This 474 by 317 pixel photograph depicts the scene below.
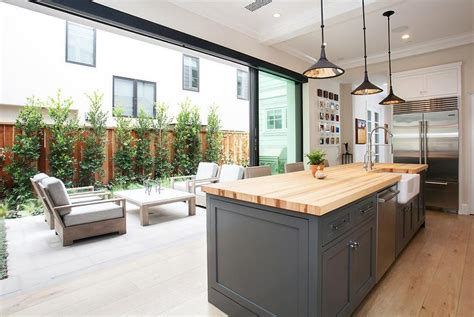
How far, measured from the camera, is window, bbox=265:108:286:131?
203 inches

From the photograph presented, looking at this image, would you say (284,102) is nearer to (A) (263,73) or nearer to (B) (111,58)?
(A) (263,73)

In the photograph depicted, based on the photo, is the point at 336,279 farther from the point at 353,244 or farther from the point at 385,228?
the point at 385,228

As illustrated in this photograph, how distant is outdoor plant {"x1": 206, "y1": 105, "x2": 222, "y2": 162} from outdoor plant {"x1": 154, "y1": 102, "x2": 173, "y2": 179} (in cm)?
105

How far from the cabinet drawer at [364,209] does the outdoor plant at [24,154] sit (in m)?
5.06

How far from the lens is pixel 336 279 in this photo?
1622mm

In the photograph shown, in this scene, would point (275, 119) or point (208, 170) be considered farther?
point (208, 170)

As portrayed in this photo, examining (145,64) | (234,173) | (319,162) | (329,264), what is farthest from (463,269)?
(145,64)

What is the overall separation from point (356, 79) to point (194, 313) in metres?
5.84

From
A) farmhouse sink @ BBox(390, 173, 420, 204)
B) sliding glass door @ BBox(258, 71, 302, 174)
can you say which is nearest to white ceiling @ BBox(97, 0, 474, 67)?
sliding glass door @ BBox(258, 71, 302, 174)

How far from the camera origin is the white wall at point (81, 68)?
15.9 feet

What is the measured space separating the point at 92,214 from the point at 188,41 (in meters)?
2.59

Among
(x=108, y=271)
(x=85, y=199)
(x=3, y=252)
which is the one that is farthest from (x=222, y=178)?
(x=3, y=252)

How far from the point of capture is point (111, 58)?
6.18 metres

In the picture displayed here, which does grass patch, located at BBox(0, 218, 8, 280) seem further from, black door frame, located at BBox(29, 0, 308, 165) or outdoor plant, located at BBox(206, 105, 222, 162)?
outdoor plant, located at BBox(206, 105, 222, 162)
